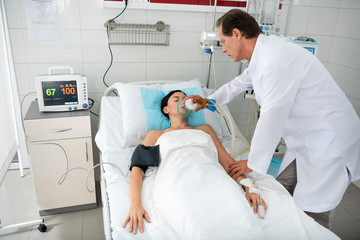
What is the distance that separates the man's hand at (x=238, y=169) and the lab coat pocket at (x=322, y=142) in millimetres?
368

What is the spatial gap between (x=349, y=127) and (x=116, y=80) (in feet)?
6.18

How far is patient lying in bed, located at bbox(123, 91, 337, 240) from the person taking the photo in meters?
1.23

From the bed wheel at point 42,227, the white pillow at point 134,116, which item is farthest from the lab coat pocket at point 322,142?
the bed wheel at point 42,227

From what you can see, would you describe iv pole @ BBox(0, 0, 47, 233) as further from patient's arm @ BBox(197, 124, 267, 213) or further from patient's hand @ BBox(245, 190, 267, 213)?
patient's hand @ BBox(245, 190, 267, 213)

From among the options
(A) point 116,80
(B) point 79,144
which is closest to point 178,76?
(A) point 116,80

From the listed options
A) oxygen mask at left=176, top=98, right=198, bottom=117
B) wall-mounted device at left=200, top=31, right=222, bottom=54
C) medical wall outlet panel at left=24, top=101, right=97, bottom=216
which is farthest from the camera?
wall-mounted device at left=200, top=31, right=222, bottom=54

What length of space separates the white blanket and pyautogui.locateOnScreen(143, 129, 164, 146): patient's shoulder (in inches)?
10.3

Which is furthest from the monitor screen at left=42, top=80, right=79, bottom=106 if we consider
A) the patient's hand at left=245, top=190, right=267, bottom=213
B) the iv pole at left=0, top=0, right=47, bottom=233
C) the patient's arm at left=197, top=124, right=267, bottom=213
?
the patient's hand at left=245, top=190, right=267, bottom=213

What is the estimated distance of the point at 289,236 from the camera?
130cm

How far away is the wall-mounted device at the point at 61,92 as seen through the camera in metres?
2.11

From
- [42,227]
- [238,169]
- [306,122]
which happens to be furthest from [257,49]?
[42,227]

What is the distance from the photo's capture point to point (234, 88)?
80.0 inches

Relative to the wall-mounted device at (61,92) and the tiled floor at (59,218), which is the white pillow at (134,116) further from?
the tiled floor at (59,218)

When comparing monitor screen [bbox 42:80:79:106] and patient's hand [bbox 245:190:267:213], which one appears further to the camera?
monitor screen [bbox 42:80:79:106]
